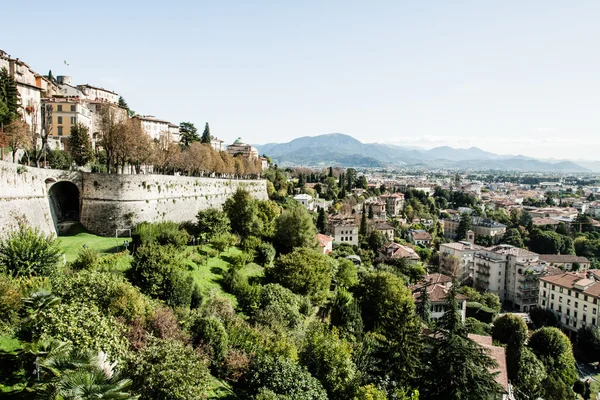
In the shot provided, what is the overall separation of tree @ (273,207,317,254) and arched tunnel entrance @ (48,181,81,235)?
14.8 metres

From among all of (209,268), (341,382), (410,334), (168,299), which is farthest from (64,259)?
(410,334)

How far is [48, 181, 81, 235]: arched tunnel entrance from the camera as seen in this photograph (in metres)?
26.0

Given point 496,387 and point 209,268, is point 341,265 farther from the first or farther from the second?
point 496,387

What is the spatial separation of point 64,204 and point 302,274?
628 inches

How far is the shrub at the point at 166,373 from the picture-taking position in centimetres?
1152

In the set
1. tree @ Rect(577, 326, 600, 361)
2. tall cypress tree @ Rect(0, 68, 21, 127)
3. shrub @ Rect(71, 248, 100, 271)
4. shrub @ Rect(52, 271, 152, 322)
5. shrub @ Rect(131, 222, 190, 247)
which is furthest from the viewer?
tree @ Rect(577, 326, 600, 361)

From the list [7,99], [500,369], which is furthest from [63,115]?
[500,369]

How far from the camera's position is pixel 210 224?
29.8 m

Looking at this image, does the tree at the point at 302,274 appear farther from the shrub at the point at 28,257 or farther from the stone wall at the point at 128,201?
the shrub at the point at 28,257

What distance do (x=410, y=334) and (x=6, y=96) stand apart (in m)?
35.1

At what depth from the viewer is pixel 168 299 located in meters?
19.6

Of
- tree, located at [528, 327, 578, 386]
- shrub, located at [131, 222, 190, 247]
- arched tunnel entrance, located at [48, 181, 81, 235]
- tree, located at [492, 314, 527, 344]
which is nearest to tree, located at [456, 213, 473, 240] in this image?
tree, located at [492, 314, 527, 344]

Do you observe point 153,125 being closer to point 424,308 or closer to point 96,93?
point 96,93

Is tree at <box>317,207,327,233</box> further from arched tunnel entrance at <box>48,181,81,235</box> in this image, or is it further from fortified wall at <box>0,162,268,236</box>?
arched tunnel entrance at <box>48,181,81,235</box>
